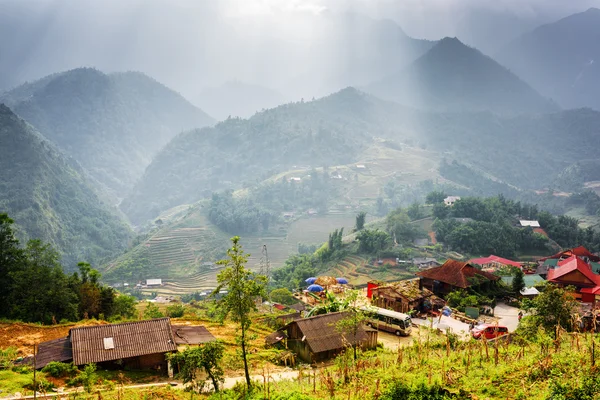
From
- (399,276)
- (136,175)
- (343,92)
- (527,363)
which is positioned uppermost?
(343,92)

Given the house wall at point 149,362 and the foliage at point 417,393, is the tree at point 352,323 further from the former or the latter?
the house wall at point 149,362

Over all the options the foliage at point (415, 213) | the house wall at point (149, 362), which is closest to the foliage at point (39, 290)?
the house wall at point (149, 362)

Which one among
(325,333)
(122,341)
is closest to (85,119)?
(122,341)

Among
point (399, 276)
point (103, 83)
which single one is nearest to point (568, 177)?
point (399, 276)

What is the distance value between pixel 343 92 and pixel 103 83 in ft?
340

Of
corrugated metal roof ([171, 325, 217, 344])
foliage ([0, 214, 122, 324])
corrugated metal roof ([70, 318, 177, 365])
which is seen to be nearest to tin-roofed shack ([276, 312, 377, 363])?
corrugated metal roof ([171, 325, 217, 344])

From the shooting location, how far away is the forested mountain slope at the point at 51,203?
72.3 m

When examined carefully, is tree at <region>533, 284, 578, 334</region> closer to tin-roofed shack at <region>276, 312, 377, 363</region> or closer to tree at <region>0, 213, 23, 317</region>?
tin-roofed shack at <region>276, 312, 377, 363</region>

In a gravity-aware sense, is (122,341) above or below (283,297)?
above

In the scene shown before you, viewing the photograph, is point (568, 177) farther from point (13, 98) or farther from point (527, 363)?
point (13, 98)

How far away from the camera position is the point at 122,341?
575 inches

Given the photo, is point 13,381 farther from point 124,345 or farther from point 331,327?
point 331,327

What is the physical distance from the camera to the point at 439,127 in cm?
19538

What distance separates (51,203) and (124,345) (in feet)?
264
